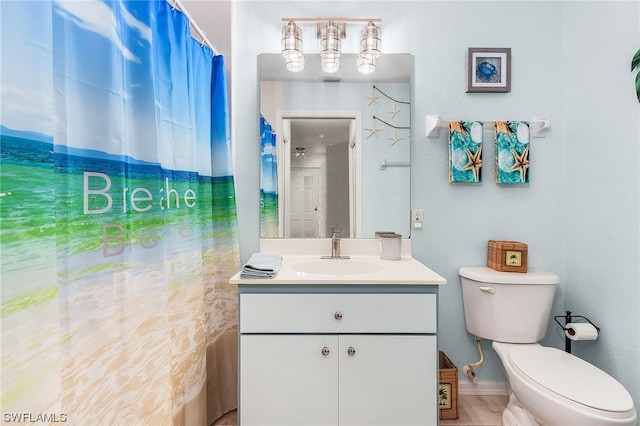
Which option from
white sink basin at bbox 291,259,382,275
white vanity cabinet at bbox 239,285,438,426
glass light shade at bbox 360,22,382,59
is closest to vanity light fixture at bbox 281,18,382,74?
glass light shade at bbox 360,22,382,59

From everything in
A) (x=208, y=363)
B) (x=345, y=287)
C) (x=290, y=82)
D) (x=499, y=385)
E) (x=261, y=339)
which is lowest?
Result: (x=499, y=385)

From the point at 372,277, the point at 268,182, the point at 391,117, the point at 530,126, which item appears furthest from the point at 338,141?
the point at 530,126

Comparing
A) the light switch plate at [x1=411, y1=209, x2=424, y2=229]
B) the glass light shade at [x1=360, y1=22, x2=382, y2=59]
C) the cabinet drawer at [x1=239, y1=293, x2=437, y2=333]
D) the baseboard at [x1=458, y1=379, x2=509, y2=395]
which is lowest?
the baseboard at [x1=458, y1=379, x2=509, y2=395]

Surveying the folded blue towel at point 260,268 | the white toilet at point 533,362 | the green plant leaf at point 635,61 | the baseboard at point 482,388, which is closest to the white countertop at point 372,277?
the folded blue towel at point 260,268

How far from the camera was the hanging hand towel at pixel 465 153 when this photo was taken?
5.92 ft

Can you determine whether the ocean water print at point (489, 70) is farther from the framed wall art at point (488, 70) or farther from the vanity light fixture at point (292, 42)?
the vanity light fixture at point (292, 42)

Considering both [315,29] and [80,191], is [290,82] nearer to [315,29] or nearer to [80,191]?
[315,29]

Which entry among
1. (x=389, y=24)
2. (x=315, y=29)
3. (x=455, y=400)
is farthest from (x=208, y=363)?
(x=389, y=24)

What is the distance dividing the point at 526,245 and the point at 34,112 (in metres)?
2.02

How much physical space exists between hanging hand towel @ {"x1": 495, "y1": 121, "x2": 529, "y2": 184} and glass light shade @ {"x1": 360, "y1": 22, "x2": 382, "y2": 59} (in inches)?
31.2

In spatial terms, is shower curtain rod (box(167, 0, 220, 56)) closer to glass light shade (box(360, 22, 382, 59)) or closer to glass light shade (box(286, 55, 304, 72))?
glass light shade (box(286, 55, 304, 72))

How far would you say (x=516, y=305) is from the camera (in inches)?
64.7

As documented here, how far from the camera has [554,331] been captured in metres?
1.88

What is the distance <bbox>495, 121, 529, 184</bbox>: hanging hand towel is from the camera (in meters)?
1.81
